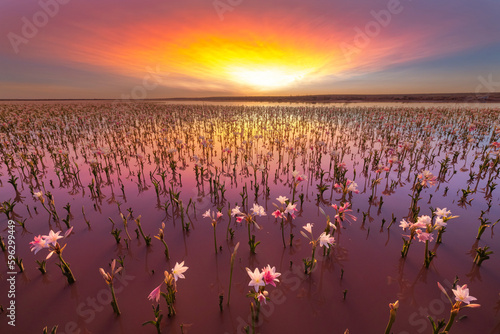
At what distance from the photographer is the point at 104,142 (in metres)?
11.8

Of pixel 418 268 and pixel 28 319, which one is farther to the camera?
pixel 418 268

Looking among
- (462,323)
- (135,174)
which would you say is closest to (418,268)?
(462,323)

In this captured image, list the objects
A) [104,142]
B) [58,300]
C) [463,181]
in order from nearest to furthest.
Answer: [58,300] < [463,181] < [104,142]

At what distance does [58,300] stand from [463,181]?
10.1 metres

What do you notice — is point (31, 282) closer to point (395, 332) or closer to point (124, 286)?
point (124, 286)

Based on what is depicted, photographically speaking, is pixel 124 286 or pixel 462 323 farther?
pixel 124 286

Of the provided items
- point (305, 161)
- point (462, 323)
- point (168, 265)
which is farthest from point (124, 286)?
point (305, 161)

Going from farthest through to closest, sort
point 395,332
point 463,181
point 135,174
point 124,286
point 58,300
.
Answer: point 135,174 → point 463,181 → point 124,286 → point 58,300 → point 395,332

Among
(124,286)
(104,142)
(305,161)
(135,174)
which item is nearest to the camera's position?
(124,286)

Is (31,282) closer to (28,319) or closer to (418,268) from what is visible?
(28,319)

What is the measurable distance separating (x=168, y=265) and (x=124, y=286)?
26.2 inches

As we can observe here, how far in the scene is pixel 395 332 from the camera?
2.55 meters

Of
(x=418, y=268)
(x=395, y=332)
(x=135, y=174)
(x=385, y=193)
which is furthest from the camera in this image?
(x=135, y=174)

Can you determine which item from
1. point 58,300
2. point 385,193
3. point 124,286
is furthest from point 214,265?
point 385,193
